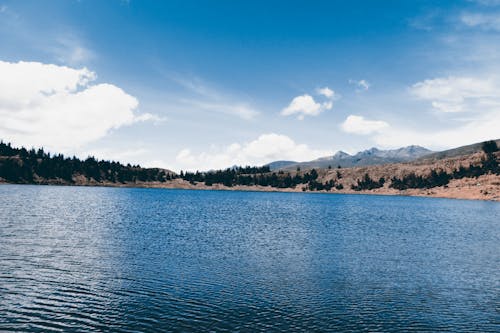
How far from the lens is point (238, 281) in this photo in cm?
4172

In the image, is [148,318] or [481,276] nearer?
[148,318]

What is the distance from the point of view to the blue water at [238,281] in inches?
1196

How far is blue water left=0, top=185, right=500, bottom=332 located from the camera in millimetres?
30375

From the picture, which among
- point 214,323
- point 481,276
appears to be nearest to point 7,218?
point 214,323

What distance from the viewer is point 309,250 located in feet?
202

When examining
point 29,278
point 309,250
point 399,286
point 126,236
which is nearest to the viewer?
point 29,278

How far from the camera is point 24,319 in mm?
28703

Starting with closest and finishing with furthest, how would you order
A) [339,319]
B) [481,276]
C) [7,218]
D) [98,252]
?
[339,319], [481,276], [98,252], [7,218]

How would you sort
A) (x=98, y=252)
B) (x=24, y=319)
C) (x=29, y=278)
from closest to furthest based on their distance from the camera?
1. (x=24, y=319)
2. (x=29, y=278)
3. (x=98, y=252)

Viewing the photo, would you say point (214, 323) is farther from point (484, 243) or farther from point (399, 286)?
point (484, 243)

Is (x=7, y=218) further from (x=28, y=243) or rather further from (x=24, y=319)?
(x=24, y=319)

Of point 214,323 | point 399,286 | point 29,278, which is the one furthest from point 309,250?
point 29,278

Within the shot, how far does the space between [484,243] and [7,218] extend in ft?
316

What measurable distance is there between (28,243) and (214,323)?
39.9 metres
